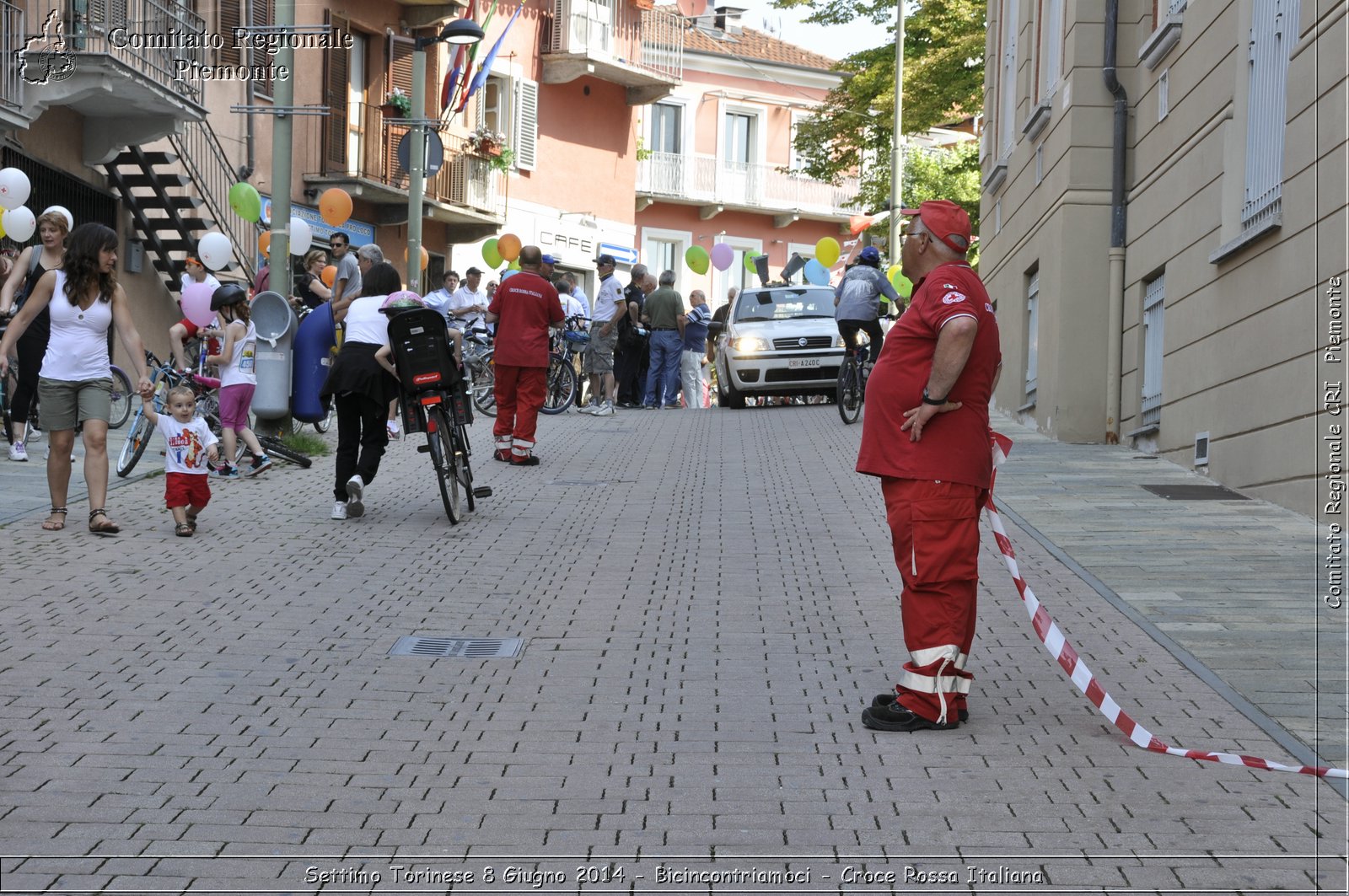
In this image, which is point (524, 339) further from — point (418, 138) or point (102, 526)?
point (418, 138)

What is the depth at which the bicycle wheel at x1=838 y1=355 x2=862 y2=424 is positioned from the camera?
63.8 ft

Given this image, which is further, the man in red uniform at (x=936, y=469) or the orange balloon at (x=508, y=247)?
the orange balloon at (x=508, y=247)

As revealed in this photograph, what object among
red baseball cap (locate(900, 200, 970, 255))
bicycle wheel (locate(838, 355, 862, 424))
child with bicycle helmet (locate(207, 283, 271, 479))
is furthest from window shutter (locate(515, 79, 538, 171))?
red baseball cap (locate(900, 200, 970, 255))

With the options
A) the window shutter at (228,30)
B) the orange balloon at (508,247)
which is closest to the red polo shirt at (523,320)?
the window shutter at (228,30)

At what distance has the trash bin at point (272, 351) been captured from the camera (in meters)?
14.7

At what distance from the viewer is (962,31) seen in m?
38.0

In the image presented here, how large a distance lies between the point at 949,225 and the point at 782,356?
1761cm

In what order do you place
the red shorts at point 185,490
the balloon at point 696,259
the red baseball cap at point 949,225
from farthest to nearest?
the balloon at point 696,259 → the red shorts at point 185,490 → the red baseball cap at point 949,225

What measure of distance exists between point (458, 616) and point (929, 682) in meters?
2.87

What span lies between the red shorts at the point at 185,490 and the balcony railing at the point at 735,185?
3972 centimetres

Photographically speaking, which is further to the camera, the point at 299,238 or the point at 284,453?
the point at 299,238

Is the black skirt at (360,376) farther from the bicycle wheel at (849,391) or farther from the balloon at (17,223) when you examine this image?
the bicycle wheel at (849,391)

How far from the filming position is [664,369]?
2441 centimetres

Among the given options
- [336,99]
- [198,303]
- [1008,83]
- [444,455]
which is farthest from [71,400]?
[336,99]
